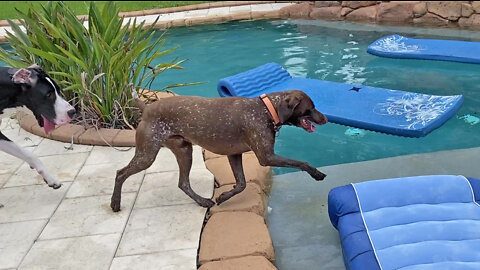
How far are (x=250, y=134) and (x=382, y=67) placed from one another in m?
4.80

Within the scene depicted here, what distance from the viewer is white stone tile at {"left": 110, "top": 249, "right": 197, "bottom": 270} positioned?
10.2 ft

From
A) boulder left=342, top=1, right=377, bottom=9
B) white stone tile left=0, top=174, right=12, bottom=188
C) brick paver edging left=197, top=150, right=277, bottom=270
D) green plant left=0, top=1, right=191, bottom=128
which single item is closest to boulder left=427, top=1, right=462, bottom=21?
boulder left=342, top=1, right=377, bottom=9

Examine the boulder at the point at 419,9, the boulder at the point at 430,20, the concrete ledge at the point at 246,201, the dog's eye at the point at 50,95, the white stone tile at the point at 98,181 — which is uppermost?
the dog's eye at the point at 50,95

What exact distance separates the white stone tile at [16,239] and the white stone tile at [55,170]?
2.11 ft

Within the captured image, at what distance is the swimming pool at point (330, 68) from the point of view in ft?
17.2

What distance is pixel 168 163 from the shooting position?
14.5 ft

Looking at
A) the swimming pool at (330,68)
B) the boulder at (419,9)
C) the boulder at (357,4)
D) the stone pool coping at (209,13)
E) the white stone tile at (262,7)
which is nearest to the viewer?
the swimming pool at (330,68)

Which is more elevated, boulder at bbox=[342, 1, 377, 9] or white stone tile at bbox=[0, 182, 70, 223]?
white stone tile at bbox=[0, 182, 70, 223]

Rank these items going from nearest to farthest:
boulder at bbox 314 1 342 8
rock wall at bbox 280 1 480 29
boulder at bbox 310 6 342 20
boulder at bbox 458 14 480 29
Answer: boulder at bbox 458 14 480 29 → rock wall at bbox 280 1 480 29 → boulder at bbox 310 6 342 20 → boulder at bbox 314 1 342 8

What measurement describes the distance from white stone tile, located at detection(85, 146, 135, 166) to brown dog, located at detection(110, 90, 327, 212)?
849 mm

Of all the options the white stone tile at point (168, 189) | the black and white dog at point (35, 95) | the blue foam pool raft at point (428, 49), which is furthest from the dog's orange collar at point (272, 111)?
the blue foam pool raft at point (428, 49)

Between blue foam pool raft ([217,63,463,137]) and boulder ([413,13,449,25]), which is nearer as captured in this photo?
blue foam pool raft ([217,63,463,137])

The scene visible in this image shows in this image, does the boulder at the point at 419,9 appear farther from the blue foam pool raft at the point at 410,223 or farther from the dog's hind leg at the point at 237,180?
the dog's hind leg at the point at 237,180

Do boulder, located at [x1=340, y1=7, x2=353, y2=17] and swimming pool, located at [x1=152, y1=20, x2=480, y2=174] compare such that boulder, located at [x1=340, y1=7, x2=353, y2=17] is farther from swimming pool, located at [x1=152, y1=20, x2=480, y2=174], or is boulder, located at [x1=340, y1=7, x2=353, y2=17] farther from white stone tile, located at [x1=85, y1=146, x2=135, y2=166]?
white stone tile, located at [x1=85, y1=146, x2=135, y2=166]
